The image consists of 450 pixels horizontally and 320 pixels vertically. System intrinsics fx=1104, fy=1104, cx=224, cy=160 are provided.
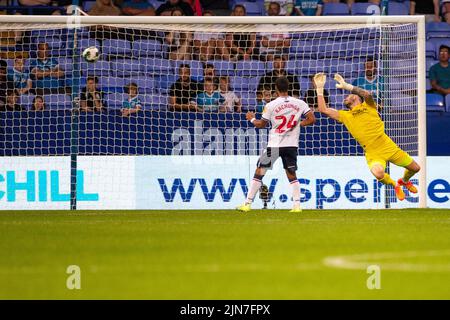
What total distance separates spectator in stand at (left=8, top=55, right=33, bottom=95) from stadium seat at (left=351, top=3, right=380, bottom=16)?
7.71 metres

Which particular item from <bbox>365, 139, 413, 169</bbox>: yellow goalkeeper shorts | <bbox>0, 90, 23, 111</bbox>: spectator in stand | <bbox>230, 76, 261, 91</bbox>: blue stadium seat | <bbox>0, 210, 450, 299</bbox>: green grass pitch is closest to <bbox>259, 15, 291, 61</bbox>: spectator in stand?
<bbox>230, 76, 261, 91</bbox>: blue stadium seat

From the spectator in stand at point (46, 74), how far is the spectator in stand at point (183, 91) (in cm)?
194

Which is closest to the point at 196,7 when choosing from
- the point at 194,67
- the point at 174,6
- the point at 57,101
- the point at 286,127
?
the point at 174,6

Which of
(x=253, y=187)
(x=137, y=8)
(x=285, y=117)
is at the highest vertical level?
(x=137, y=8)

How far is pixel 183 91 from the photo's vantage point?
19.5m

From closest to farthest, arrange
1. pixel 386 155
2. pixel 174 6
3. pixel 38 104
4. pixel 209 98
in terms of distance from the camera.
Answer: pixel 386 155 < pixel 38 104 < pixel 209 98 < pixel 174 6

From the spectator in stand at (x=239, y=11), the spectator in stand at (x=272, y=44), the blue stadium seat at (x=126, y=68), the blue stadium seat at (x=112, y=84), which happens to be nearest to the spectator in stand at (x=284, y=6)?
the spectator in stand at (x=239, y=11)

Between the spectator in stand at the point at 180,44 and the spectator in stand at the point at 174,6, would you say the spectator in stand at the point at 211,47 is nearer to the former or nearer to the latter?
the spectator in stand at the point at 180,44

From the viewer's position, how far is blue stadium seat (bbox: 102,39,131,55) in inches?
789

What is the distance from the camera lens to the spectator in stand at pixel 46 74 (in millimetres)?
19031

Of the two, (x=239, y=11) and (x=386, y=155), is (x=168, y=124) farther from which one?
(x=386, y=155)

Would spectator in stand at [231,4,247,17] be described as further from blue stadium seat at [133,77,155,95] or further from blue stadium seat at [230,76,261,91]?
blue stadium seat at [133,77,155,95]

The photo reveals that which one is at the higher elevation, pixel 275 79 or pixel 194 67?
pixel 194 67

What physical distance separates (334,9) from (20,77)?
761cm
